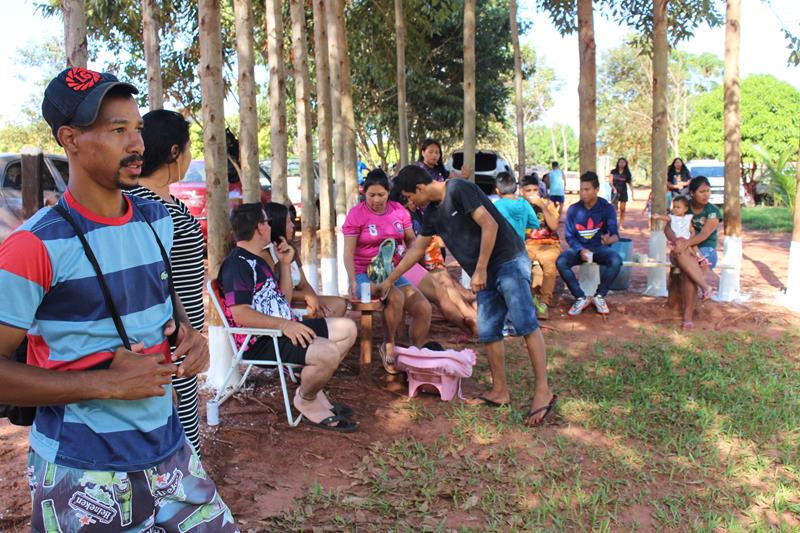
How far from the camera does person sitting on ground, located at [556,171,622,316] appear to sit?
7.91 meters

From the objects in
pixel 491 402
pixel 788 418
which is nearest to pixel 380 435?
pixel 491 402

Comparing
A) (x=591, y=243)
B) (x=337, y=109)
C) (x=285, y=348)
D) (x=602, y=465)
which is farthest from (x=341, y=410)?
(x=337, y=109)

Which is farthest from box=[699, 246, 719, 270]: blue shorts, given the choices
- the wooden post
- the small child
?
the wooden post

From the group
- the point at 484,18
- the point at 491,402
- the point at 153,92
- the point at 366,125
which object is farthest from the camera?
the point at 366,125

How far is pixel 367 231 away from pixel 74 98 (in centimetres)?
456

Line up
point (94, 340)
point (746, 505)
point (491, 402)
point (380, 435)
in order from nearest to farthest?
point (94, 340) → point (746, 505) → point (380, 435) → point (491, 402)

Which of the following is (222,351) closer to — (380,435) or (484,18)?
(380,435)

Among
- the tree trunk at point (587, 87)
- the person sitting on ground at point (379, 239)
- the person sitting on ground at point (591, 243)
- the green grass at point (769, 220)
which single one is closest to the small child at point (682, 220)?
the person sitting on ground at point (591, 243)

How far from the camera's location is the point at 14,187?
9312 mm

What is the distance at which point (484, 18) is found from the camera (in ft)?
74.8

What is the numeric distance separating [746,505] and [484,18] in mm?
21082

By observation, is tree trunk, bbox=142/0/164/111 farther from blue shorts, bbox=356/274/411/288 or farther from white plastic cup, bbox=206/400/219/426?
white plastic cup, bbox=206/400/219/426

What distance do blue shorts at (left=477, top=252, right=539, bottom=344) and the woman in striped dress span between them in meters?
2.68

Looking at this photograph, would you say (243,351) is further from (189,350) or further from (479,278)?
(189,350)
